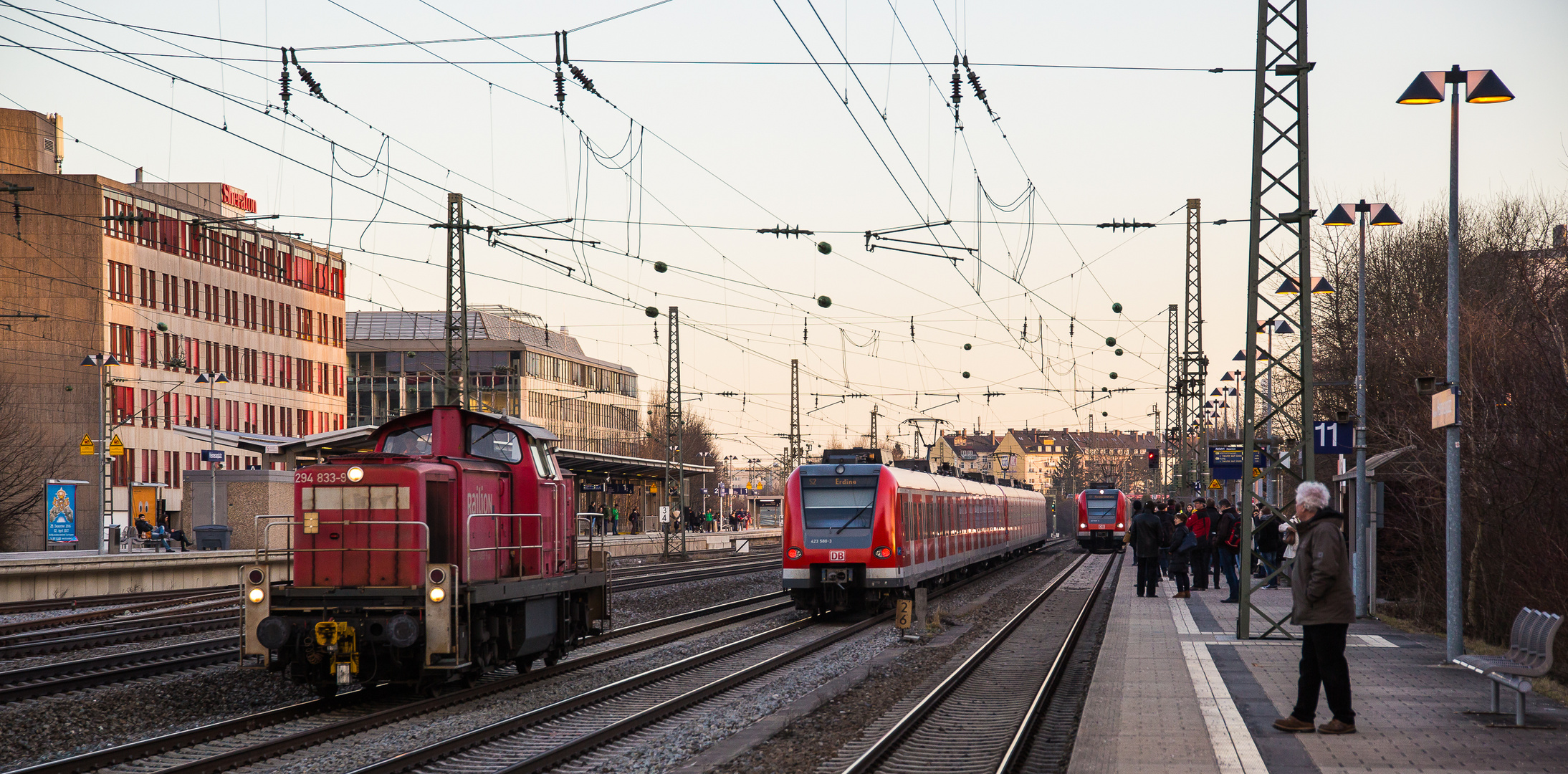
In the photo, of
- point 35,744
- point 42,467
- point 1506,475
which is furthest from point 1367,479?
point 42,467

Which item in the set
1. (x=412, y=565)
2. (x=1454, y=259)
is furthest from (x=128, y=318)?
(x=1454, y=259)

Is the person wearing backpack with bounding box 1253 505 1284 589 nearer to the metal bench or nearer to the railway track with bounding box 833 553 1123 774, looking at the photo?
the railway track with bounding box 833 553 1123 774

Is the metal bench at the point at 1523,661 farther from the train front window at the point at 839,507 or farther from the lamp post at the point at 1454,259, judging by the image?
the train front window at the point at 839,507

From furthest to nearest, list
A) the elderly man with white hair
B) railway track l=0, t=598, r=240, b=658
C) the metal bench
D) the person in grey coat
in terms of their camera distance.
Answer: the person in grey coat
railway track l=0, t=598, r=240, b=658
the metal bench
the elderly man with white hair

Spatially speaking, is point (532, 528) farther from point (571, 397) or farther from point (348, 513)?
point (571, 397)

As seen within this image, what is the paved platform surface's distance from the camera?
8.99 metres

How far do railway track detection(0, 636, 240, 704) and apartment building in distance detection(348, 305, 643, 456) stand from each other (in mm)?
77384

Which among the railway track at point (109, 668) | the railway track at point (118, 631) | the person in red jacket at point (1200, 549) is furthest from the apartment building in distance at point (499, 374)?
the railway track at point (109, 668)

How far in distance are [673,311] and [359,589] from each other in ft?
112

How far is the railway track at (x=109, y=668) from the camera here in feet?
45.5

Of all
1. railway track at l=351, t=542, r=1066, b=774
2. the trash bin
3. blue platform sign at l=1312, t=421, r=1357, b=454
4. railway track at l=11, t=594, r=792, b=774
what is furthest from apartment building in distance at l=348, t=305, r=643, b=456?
railway track at l=11, t=594, r=792, b=774

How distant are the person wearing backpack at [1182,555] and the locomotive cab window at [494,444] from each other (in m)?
15.6

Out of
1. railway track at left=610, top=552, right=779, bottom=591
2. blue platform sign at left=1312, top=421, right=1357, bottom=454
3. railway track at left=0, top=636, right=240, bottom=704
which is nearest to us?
railway track at left=0, top=636, right=240, bottom=704

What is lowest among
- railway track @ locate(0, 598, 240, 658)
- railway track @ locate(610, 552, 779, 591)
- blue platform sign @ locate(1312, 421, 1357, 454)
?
railway track @ locate(610, 552, 779, 591)
